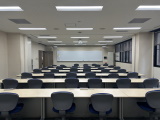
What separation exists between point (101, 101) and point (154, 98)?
1114 mm

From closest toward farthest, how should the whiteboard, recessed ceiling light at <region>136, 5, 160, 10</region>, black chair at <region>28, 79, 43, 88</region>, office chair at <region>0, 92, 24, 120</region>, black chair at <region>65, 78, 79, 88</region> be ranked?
office chair at <region>0, 92, 24, 120</region>
recessed ceiling light at <region>136, 5, 160, 10</region>
black chair at <region>28, 79, 43, 88</region>
black chair at <region>65, 78, 79, 88</region>
the whiteboard

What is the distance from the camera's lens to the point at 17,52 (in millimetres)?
7598

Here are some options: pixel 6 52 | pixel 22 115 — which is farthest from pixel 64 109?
pixel 6 52

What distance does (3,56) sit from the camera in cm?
719

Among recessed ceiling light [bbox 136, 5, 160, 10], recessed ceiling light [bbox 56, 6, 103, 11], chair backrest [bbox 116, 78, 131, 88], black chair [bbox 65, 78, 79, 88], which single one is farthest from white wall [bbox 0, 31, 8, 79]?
recessed ceiling light [bbox 136, 5, 160, 10]

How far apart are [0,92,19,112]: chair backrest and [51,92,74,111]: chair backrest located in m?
0.78

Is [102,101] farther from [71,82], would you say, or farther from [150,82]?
[150,82]

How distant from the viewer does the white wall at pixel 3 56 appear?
275 inches

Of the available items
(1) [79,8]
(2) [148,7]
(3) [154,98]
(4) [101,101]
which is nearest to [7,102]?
(4) [101,101]

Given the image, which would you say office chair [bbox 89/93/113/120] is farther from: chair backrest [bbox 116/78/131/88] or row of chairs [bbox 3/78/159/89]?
chair backrest [bbox 116/78/131/88]

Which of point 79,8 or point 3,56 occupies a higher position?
point 79,8

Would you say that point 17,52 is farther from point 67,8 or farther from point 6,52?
point 67,8

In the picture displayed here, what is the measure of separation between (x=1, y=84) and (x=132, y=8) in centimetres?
524

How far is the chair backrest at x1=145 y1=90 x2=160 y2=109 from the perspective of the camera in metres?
2.46
